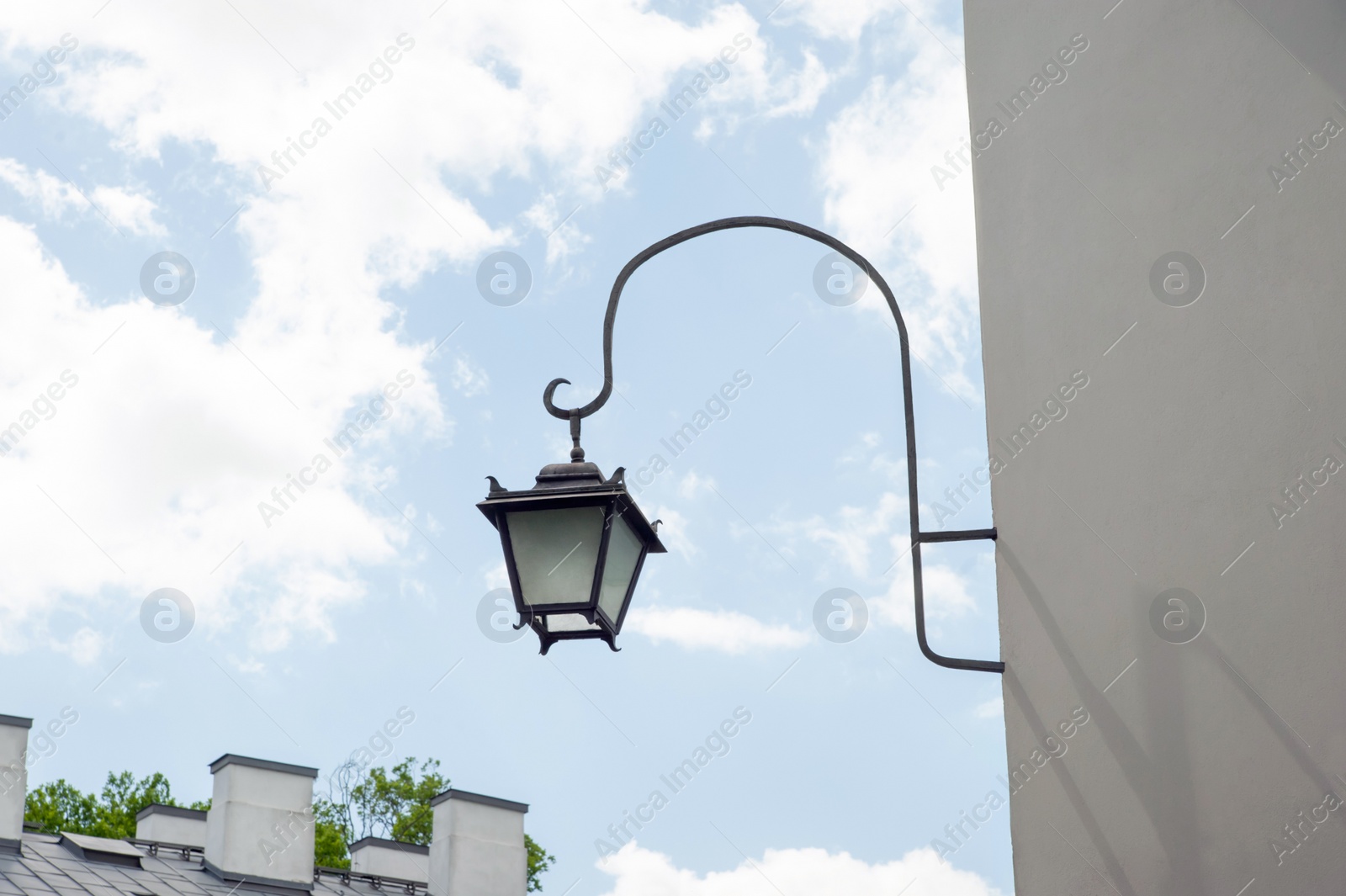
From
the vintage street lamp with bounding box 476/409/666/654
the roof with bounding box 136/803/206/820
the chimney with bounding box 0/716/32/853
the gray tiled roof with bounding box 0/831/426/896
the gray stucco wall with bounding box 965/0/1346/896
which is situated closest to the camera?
the vintage street lamp with bounding box 476/409/666/654

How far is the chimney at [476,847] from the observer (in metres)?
19.7

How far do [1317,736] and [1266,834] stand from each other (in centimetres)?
37

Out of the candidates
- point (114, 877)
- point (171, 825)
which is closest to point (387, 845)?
point (171, 825)

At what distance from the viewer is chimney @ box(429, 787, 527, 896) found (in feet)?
64.7

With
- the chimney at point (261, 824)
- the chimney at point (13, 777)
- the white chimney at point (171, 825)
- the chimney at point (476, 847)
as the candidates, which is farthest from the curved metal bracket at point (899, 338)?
the white chimney at point (171, 825)

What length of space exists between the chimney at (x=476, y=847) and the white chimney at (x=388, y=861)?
1.99ft

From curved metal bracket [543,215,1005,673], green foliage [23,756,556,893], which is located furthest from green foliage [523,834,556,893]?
curved metal bracket [543,215,1005,673]

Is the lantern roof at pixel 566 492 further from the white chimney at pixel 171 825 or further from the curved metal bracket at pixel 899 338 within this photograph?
the white chimney at pixel 171 825

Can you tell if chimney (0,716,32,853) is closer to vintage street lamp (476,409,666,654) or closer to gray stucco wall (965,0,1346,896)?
vintage street lamp (476,409,666,654)

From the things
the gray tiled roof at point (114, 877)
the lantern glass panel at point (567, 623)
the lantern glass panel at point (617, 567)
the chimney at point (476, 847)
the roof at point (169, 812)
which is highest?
the roof at point (169, 812)

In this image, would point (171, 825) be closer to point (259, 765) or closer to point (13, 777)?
point (259, 765)

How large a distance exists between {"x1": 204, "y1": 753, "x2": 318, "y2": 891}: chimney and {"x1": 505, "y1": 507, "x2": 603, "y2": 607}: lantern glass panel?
14.8m

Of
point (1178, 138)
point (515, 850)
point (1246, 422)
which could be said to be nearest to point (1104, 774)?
point (1246, 422)

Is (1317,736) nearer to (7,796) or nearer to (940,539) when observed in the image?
(940,539)
